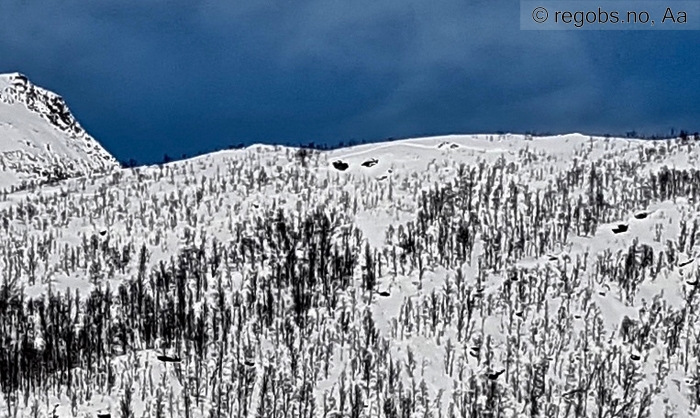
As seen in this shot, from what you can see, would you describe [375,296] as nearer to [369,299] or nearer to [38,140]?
[369,299]

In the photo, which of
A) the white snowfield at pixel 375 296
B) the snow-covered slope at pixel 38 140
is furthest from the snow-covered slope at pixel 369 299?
the snow-covered slope at pixel 38 140

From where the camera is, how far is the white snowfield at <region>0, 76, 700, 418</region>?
10461 millimetres

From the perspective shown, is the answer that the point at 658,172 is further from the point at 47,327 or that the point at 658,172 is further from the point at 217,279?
the point at 47,327

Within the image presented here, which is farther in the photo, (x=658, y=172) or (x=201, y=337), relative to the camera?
(x=658, y=172)

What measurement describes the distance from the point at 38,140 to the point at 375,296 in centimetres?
4943

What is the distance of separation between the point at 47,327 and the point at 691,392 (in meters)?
9.64

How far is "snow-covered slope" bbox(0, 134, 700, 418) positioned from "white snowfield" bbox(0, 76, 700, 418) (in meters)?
0.04

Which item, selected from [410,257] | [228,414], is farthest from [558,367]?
[228,414]

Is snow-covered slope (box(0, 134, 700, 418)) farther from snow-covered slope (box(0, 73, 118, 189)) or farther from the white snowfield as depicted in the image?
snow-covered slope (box(0, 73, 118, 189))

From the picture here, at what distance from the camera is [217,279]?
13.4m

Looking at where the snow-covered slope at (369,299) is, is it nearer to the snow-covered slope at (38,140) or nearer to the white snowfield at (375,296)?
the white snowfield at (375,296)

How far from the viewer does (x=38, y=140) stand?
55.8 meters

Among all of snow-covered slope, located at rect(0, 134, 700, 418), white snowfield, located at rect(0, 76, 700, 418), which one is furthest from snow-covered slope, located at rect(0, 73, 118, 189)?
snow-covered slope, located at rect(0, 134, 700, 418)

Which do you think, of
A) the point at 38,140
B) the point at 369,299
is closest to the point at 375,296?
the point at 369,299
